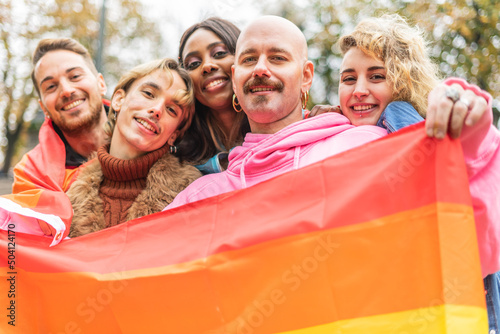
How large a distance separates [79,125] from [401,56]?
259 cm

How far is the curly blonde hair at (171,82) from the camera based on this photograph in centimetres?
350

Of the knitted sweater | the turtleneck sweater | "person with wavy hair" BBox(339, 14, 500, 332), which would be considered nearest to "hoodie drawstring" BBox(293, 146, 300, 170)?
"person with wavy hair" BBox(339, 14, 500, 332)

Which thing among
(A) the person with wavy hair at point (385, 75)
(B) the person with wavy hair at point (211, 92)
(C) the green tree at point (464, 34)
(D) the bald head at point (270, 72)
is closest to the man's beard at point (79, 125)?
(B) the person with wavy hair at point (211, 92)

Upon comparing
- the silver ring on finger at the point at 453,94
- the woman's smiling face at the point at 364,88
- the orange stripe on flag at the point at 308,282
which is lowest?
the orange stripe on flag at the point at 308,282

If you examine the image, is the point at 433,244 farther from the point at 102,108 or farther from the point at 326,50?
the point at 326,50

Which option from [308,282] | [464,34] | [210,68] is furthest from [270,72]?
[464,34]

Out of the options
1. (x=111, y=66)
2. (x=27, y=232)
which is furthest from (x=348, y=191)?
(x=111, y=66)

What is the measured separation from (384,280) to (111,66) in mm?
18979

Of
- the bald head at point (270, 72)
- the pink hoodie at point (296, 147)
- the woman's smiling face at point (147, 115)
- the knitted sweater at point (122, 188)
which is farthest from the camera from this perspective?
the woman's smiling face at point (147, 115)

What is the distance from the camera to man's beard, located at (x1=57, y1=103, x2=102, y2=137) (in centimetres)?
397

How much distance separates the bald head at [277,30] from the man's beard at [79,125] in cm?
162

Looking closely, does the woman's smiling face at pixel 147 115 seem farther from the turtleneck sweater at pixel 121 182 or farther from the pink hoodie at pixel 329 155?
the pink hoodie at pixel 329 155

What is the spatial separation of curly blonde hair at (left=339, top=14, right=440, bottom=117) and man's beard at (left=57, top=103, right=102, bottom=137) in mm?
2285

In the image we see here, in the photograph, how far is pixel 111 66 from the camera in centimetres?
1939
